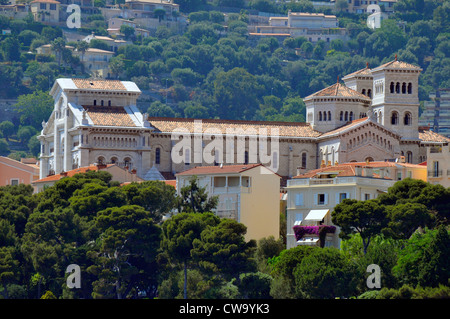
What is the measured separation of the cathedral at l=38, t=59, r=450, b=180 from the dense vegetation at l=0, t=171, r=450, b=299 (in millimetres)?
16626

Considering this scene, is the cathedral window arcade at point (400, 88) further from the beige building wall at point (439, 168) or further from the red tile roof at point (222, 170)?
the red tile roof at point (222, 170)

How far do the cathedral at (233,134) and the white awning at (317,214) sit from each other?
24.4 metres

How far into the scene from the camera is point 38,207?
101 meters

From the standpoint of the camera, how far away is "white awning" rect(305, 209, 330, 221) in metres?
93.6

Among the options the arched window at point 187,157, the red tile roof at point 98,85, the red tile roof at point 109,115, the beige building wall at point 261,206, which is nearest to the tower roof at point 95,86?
the red tile roof at point 98,85

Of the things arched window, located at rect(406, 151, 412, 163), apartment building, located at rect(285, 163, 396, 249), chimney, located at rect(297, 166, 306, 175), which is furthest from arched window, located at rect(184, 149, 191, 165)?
apartment building, located at rect(285, 163, 396, 249)

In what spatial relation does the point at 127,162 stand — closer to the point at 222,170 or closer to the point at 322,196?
the point at 222,170

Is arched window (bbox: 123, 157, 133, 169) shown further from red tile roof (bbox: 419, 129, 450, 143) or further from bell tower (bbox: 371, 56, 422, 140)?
red tile roof (bbox: 419, 129, 450, 143)

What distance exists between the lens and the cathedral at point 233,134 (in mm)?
121000

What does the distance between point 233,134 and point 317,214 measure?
3101 centimetres
